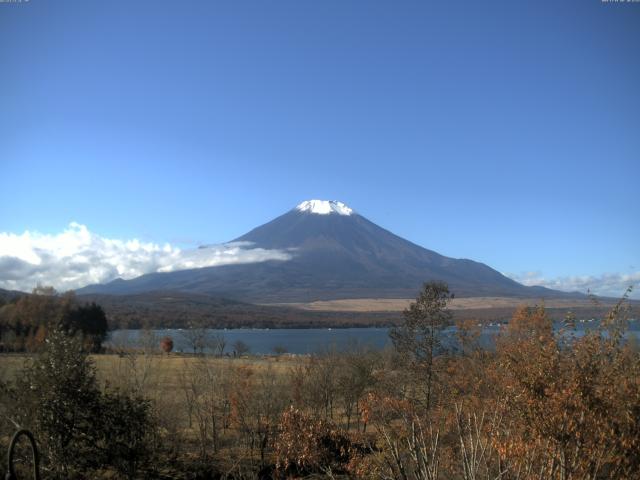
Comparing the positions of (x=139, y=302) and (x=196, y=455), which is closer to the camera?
(x=196, y=455)

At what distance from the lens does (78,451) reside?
1229 centimetres

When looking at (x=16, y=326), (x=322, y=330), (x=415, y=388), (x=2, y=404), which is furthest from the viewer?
(x=322, y=330)

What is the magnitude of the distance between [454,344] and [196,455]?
1182cm

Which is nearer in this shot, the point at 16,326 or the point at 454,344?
the point at 454,344

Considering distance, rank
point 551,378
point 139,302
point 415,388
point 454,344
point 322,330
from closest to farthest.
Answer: point 551,378 → point 415,388 → point 454,344 → point 322,330 → point 139,302

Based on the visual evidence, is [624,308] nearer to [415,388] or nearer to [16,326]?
[415,388]

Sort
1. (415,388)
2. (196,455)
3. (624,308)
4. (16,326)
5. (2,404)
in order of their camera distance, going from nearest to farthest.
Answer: (624,308) → (2,404) → (196,455) → (415,388) → (16,326)

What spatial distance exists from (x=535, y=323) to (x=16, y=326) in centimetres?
6046

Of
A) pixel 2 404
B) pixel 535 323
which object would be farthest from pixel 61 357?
pixel 535 323

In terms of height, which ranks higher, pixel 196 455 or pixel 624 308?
pixel 624 308

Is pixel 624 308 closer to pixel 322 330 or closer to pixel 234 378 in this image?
pixel 234 378

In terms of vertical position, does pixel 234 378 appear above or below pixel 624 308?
below

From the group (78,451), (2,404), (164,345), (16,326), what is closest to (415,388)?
(78,451)

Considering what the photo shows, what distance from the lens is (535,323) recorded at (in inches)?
795
